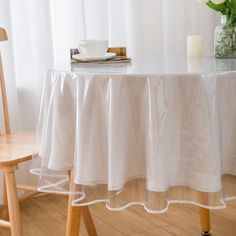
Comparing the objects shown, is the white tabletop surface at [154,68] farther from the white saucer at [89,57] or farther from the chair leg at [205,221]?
the chair leg at [205,221]

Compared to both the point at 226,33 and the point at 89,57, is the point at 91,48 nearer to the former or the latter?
the point at 89,57

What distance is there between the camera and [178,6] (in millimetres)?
2539

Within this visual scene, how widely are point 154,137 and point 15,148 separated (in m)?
0.76

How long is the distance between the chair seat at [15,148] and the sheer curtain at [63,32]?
0.34 metres

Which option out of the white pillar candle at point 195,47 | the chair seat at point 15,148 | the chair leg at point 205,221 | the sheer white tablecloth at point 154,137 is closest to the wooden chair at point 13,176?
the chair seat at point 15,148

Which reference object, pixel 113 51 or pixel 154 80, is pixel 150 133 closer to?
pixel 154 80

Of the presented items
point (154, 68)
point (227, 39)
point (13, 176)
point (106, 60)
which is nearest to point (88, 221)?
point (13, 176)

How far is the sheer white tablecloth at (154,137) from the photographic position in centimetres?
110

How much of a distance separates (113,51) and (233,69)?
591 millimetres

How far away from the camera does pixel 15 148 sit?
1662 millimetres

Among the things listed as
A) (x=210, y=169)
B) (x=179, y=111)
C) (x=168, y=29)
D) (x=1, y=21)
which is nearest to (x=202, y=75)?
(x=179, y=111)

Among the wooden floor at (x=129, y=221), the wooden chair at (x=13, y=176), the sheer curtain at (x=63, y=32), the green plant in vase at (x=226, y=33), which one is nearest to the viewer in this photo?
the wooden chair at (x=13, y=176)

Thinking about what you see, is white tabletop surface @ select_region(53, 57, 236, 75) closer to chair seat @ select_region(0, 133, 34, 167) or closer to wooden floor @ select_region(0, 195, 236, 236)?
chair seat @ select_region(0, 133, 34, 167)

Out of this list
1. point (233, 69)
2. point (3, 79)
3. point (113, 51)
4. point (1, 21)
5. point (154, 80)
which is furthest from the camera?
point (1, 21)
